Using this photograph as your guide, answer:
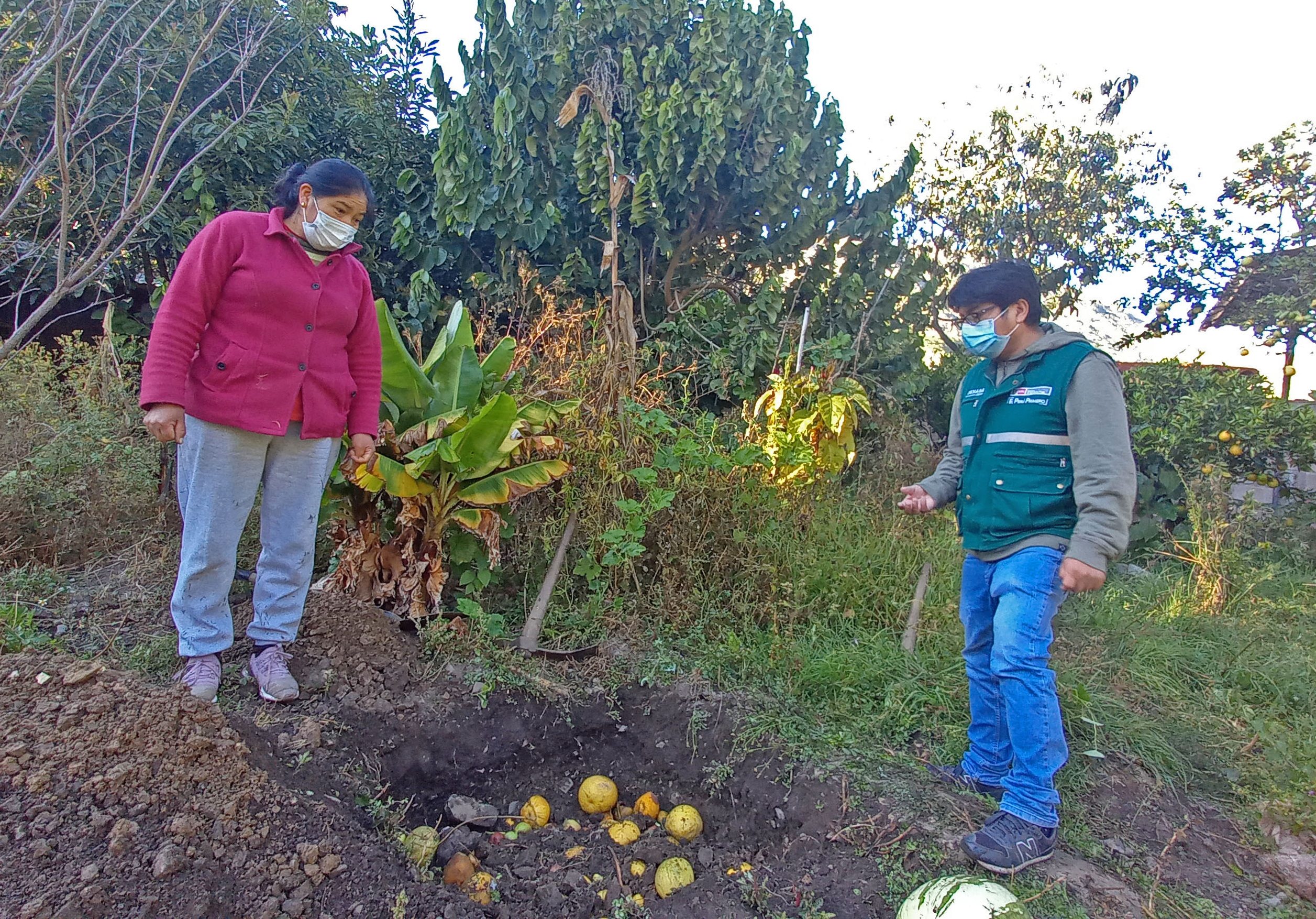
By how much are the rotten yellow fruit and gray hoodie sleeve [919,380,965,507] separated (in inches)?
62.2

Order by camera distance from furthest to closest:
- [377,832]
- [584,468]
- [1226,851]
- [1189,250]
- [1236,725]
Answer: [1189,250] < [584,468] < [1236,725] < [1226,851] < [377,832]

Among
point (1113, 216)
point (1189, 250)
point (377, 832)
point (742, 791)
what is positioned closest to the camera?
point (377, 832)

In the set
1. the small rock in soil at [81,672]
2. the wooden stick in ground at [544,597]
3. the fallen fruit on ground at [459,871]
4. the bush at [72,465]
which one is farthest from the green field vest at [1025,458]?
the bush at [72,465]

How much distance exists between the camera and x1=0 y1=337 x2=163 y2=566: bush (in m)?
3.73

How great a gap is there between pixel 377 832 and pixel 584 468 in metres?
1.82

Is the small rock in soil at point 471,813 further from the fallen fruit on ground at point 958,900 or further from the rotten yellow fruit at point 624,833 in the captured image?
the fallen fruit on ground at point 958,900

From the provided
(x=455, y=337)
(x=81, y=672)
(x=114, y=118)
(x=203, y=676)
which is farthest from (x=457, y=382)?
(x=114, y=118)

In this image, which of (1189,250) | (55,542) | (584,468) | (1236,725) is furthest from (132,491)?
(1189,250)

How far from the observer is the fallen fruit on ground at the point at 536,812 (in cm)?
275

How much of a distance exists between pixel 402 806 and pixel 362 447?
131cm

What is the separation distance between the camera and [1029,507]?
2361 mm

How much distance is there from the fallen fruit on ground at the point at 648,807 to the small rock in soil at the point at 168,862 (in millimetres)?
1491

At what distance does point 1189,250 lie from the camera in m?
6.94

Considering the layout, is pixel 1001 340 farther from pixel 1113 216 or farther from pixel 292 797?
pixel 1113 216
